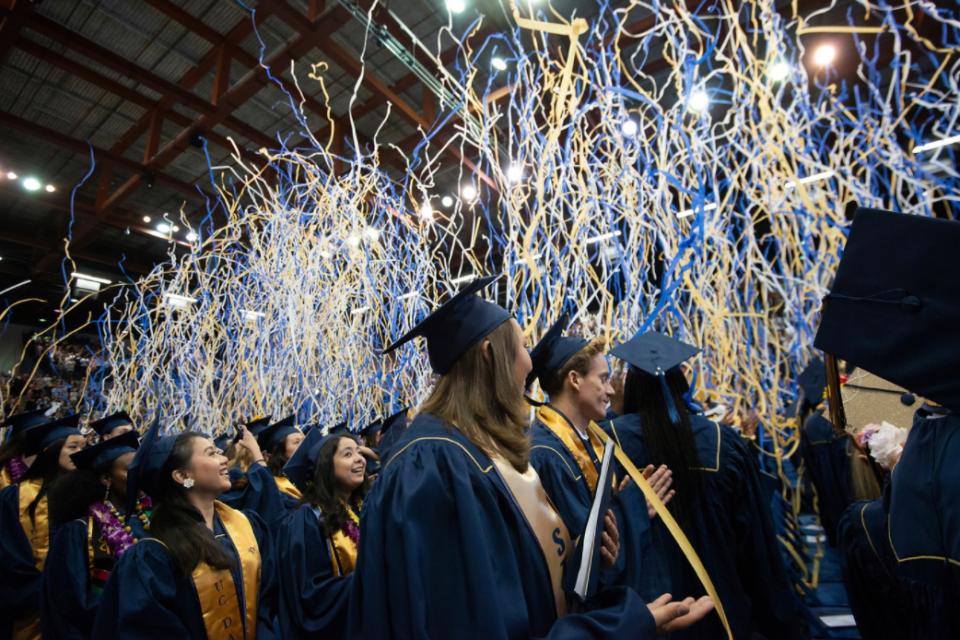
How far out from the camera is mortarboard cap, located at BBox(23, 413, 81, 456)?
3.55 meters

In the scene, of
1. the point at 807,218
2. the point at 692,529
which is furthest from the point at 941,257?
the point at 807,218

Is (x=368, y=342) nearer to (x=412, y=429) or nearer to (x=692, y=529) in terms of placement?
(x=692, y=529)

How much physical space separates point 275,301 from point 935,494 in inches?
280

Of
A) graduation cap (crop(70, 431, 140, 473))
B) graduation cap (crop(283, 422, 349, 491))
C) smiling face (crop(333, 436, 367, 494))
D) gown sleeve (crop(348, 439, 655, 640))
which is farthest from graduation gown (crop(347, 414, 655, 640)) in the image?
graduation cap (crop(70, 431, 140, 473))

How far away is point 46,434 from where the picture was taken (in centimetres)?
362

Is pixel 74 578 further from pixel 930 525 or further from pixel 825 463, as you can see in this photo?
pixel 825 463

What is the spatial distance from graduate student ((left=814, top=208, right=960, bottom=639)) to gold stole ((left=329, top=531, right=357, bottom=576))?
2.14 m

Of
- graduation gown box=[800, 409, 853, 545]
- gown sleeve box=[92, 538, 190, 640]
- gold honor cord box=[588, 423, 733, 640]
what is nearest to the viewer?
gold honor cord box=[588, 423, 733, 640]

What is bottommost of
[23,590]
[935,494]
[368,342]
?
[23,590]

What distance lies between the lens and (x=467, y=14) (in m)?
5.03

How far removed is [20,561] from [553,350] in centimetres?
323

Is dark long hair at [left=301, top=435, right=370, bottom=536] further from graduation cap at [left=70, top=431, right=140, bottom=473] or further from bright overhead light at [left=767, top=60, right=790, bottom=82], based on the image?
bright overhead light at [left=767, top=60, right=790, bottom=82]

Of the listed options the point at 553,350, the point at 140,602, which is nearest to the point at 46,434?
the point at 140,602

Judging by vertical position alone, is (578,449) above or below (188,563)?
above
